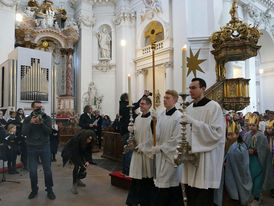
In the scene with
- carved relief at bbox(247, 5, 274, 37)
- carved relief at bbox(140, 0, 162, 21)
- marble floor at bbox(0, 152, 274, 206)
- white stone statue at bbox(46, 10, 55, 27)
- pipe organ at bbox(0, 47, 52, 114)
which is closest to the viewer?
marble floor at bbox(0, 152, 274, 206)

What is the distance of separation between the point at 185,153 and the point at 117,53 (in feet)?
47.6

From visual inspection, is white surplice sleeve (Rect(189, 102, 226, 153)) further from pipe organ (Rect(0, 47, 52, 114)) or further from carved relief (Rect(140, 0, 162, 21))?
carved relief (Rect(140, 0, 162, 21))

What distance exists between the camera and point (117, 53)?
16.5 m

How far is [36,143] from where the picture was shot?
4.55 m

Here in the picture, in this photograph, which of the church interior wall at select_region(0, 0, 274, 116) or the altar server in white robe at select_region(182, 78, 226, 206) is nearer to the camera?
the altar server in white robe at select_region(182, 78, 226, 206)

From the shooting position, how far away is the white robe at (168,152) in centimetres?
307

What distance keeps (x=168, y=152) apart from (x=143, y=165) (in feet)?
2.09

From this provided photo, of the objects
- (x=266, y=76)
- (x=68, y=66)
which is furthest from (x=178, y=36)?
(x=266, y=76)

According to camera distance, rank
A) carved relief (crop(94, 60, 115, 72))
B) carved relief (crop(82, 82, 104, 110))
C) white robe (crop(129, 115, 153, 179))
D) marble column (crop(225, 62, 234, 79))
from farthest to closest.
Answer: carved relief (crop(94, 60, 115, 72)) → carved relief (crop(82, 82, 104, 110)) → marble column (crop(225, 62, 234, 79)) → white robe (crop(129, 115, 153, 179))

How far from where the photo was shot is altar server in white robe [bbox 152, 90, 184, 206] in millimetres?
3080

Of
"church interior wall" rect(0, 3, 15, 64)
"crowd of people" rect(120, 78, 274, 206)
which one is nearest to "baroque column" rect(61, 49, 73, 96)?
"church interior wall" rect(0, 3, 15, 64)

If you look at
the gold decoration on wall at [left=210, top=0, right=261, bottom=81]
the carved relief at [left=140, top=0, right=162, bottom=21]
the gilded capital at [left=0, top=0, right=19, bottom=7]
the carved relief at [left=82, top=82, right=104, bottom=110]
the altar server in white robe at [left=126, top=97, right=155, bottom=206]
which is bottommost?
the altar server in white robe at [left=126, top=97, right=155, bottom=206]

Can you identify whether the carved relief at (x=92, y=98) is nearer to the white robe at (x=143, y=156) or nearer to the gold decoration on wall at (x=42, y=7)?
the gold decoration on wall at (x=42, y=7)

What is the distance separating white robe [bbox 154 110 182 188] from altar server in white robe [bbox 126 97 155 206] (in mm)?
289
